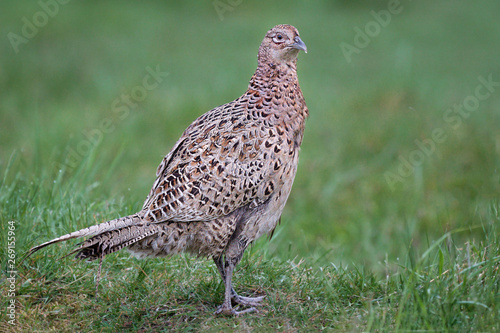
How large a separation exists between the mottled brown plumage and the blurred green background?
108 centimetres

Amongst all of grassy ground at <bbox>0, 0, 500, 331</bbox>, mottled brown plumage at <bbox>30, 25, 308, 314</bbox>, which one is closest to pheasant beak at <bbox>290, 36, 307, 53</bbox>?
mottled brown plumage at <bbox>30, 25, 308, 314</bbox>

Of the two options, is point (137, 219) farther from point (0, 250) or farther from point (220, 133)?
point (0, 250)

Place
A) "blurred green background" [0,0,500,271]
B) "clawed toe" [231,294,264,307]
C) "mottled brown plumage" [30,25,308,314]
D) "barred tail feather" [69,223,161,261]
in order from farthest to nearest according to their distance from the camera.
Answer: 1. "blurred green background" [0,0,500,271]
2. "clawed toe" [231,294,264,307]
3. "mottled brown plumage" [30,25,308,314]
4. "barred tail feather" [69,223,161,261]

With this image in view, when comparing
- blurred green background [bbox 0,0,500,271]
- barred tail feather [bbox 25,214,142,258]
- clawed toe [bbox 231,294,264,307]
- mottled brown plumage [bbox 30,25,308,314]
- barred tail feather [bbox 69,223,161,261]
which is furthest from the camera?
blurred green background [bbox 0,0,500,271]

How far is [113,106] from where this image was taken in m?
10.9

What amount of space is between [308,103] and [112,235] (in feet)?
23.1

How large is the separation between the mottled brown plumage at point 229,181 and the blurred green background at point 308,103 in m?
1.08

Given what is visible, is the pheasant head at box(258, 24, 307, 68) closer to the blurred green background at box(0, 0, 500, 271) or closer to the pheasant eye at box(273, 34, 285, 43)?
the pheasant eye at box(273, 34, 285, 43)

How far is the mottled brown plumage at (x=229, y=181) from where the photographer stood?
448 cm

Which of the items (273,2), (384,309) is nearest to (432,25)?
(273,2)

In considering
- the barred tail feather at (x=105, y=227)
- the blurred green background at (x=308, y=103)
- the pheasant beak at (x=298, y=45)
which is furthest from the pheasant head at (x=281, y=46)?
the blurred green background at (x=308, y=103)

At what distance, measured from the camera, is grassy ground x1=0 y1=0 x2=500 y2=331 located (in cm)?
450

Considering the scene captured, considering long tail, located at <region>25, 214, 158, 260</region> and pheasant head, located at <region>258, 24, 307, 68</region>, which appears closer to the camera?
long tail, located at <region>25, 214, 158, 260</region>

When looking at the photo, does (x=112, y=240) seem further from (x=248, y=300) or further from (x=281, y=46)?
(x=281, y=46)
